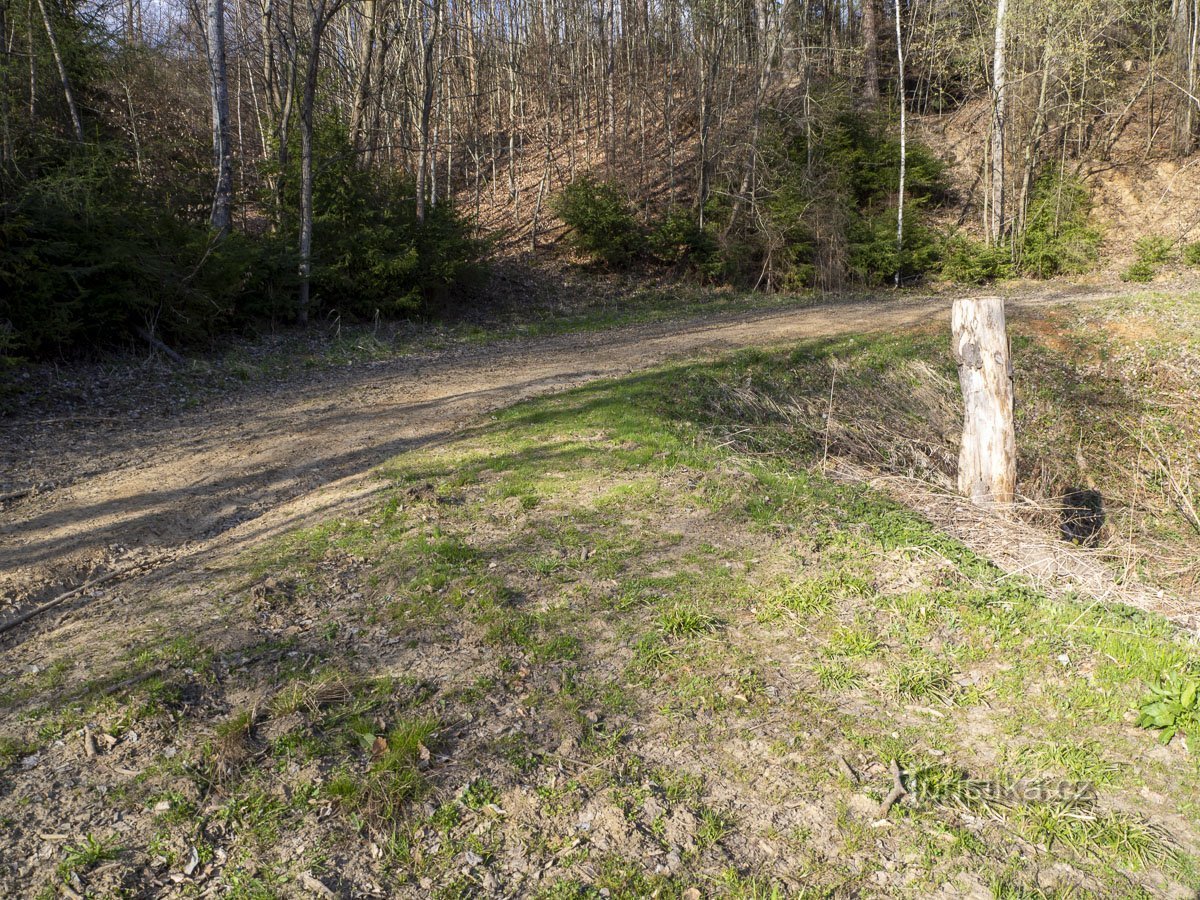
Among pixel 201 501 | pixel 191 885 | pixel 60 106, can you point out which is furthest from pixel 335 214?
pixel 191 885

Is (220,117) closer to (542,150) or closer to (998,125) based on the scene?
(542,150)

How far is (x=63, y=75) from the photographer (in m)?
13.6

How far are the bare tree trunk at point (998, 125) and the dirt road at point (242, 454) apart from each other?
12206 mm

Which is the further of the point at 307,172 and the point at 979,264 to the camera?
the point at 979,264

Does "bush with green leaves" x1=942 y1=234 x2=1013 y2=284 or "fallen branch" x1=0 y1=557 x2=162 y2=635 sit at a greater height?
"bush with green leaves" x1=942 y1=234 x2=1013 y2=284

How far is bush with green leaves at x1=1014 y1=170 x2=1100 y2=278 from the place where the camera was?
21156 millimetres

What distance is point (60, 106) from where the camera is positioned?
1418cm

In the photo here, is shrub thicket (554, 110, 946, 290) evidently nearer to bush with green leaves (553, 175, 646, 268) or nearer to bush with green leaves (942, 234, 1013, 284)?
bush with green leaves (553, 175, 646, 268)

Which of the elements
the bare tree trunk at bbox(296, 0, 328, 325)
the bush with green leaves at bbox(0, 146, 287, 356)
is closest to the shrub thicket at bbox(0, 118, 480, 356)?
the bush with green leaves at bbox(0, 146, 287, 356)

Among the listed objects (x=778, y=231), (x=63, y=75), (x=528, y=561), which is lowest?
(x=528, y=561)

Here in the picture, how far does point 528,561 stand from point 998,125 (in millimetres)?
21301

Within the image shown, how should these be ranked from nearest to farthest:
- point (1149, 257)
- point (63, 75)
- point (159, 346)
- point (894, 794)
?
1. point (894, 794)
2. point (159, 346)
3. point (63, 75)
4. point (1149, 257)

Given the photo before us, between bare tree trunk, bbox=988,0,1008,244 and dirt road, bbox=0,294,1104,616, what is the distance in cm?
1221

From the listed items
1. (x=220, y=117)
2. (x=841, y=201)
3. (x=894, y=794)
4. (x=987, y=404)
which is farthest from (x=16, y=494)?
(x=841, y=201)
